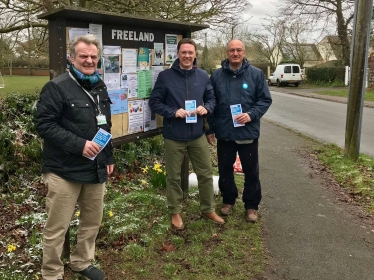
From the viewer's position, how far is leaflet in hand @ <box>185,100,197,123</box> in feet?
13.1

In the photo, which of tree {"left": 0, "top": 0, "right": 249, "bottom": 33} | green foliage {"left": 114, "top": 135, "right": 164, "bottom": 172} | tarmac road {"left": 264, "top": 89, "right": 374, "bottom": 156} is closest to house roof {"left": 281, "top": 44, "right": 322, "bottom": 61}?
tarmac road {"left": 264, "top": 89, "right": 374, "bottom": 156}

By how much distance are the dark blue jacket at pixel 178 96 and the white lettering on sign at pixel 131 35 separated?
1.47ft

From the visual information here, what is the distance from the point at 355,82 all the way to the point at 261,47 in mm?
47562

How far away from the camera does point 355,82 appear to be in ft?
22.7

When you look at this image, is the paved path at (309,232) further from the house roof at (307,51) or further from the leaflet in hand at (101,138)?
the house roof at (307,51)

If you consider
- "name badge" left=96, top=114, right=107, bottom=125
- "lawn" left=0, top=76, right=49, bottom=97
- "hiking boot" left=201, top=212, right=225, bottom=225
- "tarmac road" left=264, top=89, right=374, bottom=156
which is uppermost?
"name badge" left=96, top=114, right=107, bottom=125

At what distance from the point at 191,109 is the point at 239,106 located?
1.91 ft

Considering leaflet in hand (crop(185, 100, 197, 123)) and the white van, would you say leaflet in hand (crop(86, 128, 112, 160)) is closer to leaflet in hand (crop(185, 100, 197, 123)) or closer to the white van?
leaflet in hand (crop(185, 100, 197, 123))

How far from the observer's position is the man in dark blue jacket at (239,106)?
4.27 m

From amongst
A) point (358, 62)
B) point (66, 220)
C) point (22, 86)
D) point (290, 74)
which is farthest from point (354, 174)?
point (290, 74)

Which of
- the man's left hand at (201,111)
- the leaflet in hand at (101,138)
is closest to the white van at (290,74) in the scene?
the man's left hand at (201,111)

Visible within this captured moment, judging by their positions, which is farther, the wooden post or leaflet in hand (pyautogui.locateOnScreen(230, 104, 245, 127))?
the wooden post

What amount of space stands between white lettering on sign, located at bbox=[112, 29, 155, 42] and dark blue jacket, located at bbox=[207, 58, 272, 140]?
0.87 meters

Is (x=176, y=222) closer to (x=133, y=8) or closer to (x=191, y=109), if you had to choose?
(x=191, y=109)
